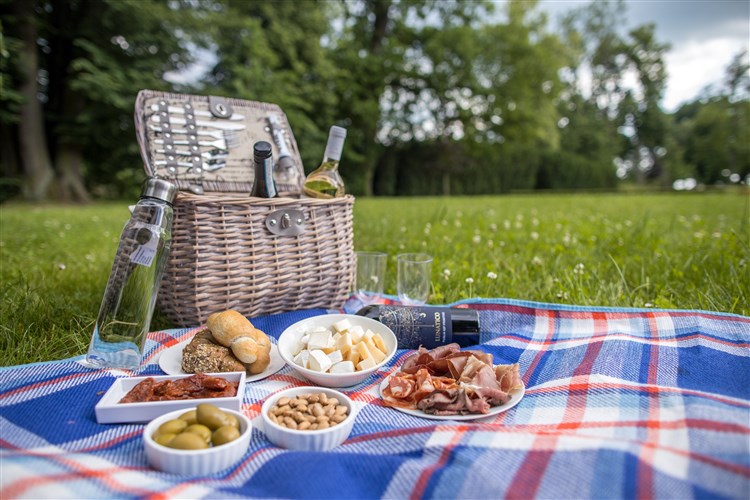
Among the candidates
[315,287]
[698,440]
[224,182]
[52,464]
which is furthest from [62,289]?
[698,440]

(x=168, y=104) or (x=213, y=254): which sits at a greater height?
(x=168, y=104)

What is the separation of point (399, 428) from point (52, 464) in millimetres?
732

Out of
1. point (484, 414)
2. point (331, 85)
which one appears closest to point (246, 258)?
point (484, 414)

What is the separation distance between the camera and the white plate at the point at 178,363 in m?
1.33

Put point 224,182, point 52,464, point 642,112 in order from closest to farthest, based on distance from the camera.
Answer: point 52,464 → point 224,182 → point 642,112

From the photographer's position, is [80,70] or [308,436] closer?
[308,436]

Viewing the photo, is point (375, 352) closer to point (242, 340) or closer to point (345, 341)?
point (345, 341)

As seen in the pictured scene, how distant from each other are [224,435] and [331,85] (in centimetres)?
1671

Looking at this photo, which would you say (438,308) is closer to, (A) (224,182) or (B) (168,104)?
(A) (224,182)

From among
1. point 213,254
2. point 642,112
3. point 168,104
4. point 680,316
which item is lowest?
point 680,316

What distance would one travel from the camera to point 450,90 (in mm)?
18000

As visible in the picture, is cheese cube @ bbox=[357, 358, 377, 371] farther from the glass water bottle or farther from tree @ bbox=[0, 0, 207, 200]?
tree @ bbox=[0, 0, 207, 200]

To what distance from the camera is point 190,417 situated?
0.95 m

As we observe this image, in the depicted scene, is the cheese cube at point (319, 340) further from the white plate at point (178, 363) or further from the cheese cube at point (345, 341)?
the white plate at point (178, 363)
